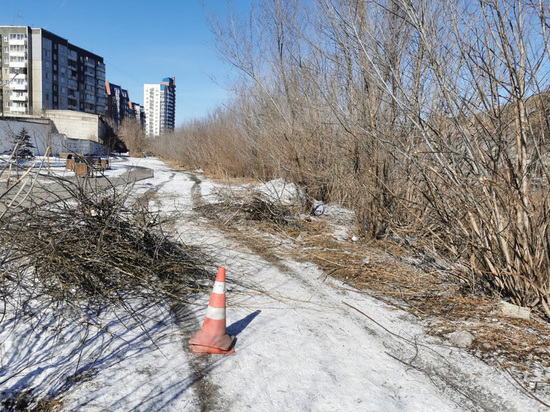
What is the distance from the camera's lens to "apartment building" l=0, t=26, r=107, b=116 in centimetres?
6494

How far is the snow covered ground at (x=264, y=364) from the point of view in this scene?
2311mm

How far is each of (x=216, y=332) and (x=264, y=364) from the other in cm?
Result: 44

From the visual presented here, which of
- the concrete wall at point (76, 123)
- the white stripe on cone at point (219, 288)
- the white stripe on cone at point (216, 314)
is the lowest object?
the white stripe on cone at point (216, 314)

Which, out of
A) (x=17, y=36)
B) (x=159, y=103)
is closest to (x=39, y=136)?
(x=17, y=36)

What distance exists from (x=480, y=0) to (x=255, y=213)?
551cm

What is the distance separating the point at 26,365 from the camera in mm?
2525

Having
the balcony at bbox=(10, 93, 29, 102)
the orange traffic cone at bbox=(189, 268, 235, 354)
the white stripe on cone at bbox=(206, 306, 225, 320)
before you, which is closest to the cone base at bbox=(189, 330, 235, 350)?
the orange traffic cone at bbox=(189, 268, 235, 354)

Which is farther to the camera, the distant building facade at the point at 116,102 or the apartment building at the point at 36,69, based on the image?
the distant building facade at the point at 116,102

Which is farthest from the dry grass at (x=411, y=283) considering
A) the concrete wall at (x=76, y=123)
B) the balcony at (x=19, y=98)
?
the balcony at (x=19, y=98)

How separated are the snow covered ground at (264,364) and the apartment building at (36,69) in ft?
225

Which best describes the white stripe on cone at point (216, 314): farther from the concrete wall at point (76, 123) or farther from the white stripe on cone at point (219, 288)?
the concrete wall at point (76, 123)

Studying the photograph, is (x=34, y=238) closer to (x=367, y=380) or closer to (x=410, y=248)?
(x=367, y=380)

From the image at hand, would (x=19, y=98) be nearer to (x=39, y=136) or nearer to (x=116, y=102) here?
(x=116, y=102)

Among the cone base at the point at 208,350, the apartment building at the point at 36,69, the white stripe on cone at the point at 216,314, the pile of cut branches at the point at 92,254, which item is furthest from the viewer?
the apartment building at the point at 36,69
